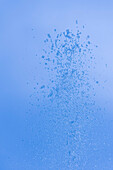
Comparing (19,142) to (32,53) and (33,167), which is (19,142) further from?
(32,53)

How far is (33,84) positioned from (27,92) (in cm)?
7

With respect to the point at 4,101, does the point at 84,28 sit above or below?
above

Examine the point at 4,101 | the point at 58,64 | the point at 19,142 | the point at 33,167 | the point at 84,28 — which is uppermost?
the point at 84,28

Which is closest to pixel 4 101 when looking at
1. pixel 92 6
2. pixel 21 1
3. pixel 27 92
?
pixel 27 92

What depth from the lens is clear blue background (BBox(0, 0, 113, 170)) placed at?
1.81m

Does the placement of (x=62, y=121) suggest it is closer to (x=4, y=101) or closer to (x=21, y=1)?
(x=4, y=101)

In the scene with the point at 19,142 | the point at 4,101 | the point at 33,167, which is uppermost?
the point at 4,101

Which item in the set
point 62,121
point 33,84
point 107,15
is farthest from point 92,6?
point 62,121

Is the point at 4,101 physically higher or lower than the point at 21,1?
lower

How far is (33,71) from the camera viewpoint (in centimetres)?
183

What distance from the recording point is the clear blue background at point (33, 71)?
181 cm

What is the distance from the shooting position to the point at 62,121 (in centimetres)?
184

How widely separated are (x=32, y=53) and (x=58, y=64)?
0.62ft

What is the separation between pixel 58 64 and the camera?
1854 mm
